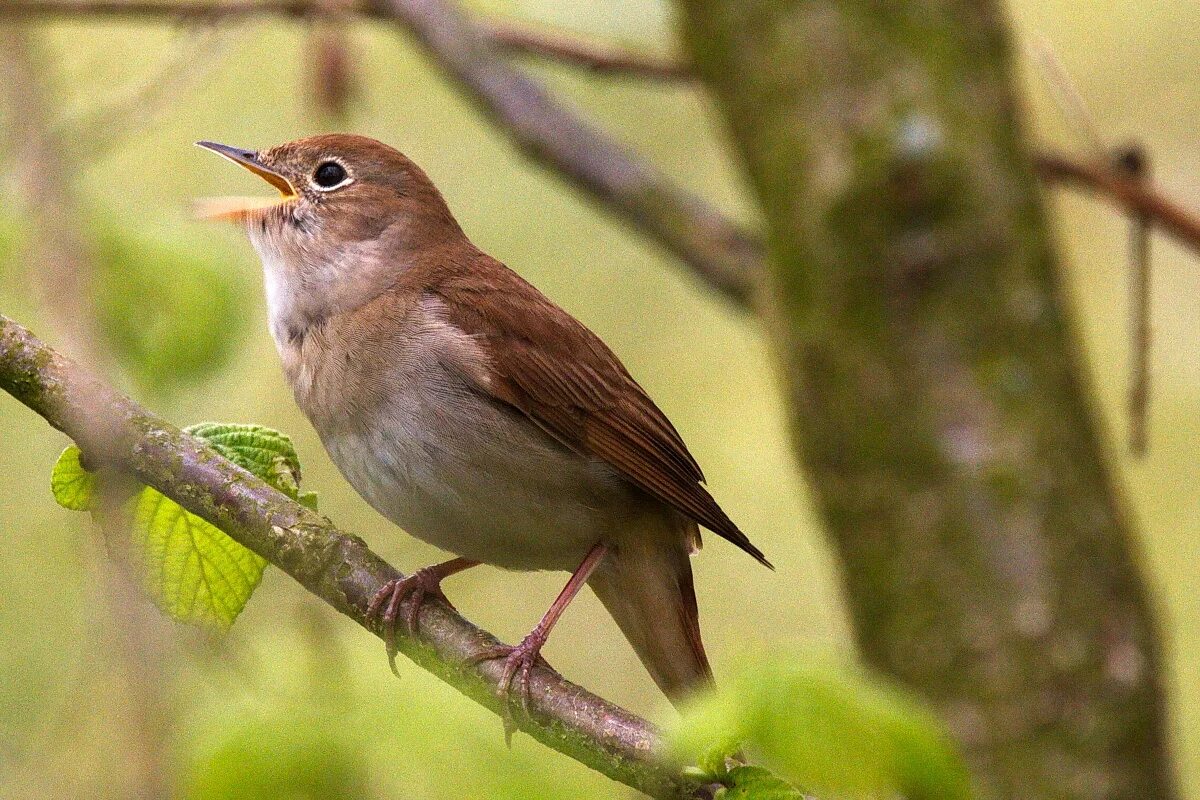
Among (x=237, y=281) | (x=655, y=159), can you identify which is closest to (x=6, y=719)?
(x=237, y=281)

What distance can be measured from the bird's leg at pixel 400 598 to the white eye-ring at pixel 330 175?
4.87 ft

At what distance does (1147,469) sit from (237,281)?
6.50 meters

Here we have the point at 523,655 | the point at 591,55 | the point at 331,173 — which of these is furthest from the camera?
the point at 591,55

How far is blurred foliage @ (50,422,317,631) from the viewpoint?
3080 mm

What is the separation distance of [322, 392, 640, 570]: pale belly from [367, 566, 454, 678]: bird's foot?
263 millimetres

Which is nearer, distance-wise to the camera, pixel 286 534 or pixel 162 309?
pixel 286 534

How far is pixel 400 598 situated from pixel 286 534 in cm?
49

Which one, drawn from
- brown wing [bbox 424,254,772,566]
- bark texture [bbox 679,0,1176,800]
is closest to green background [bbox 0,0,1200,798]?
bark texture [bbox 679,0,1176,800]

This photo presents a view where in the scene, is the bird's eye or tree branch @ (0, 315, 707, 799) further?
the bird's eye

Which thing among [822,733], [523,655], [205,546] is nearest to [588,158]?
[523,655]

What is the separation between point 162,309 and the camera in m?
5.21

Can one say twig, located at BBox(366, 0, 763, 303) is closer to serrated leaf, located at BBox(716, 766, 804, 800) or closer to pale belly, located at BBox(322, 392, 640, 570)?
pale belly, located at BBox(322, 392, 640, 570)

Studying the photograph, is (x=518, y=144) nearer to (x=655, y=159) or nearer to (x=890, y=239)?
(x=890, y=239)

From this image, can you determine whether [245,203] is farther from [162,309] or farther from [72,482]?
[72,482]
